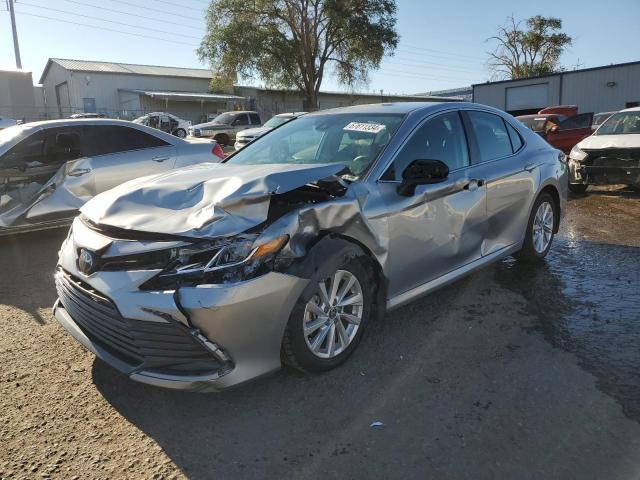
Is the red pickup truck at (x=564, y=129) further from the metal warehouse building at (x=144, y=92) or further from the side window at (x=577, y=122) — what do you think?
the metal warehouse building at (x=144, y=92)

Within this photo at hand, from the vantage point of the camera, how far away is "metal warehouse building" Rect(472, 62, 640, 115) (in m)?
30.9

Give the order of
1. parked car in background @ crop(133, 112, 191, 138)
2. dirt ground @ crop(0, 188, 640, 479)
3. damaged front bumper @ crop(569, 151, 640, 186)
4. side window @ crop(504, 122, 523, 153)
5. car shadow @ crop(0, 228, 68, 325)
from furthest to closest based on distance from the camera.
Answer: parked car in background @ crop(133, 112, 191, 138), damaged front bumper @ crop(569, 151, 640, 186), side window @ crop(504, 122, 523, 153), car shadow @ crop(0, 228, 68, 325), dirt ground @ crop(0, 188, 640, 479)

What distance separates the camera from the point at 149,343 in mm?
2592

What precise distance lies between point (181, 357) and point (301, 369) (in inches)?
28.4

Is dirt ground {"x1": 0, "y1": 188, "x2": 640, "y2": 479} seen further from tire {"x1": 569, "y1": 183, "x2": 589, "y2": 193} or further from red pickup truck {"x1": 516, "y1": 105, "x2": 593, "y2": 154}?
red pickup truck {"x1": 516, "y1": 105, "x2": 593, "y2": 154}

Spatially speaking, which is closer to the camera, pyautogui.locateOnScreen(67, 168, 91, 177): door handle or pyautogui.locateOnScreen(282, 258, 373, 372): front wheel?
pyautogui.locateOnScreen(282, 258, 373, 372): front wheel

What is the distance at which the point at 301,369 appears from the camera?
300 cm

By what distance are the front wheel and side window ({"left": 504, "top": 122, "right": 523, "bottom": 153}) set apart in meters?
2.38

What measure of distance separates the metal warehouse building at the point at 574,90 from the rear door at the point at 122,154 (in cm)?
3161

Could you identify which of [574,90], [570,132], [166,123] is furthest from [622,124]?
[574,90]

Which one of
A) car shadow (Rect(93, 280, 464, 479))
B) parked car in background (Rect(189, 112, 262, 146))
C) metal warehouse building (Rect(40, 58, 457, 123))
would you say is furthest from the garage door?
car shadow (Rect(93, 280, 464, 479))

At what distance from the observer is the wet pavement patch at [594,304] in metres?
3.19

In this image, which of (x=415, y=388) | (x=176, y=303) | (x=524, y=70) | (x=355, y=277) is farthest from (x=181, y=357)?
(x=524, y=70)

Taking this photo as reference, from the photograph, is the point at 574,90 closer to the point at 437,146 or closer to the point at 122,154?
the point at 122,154
